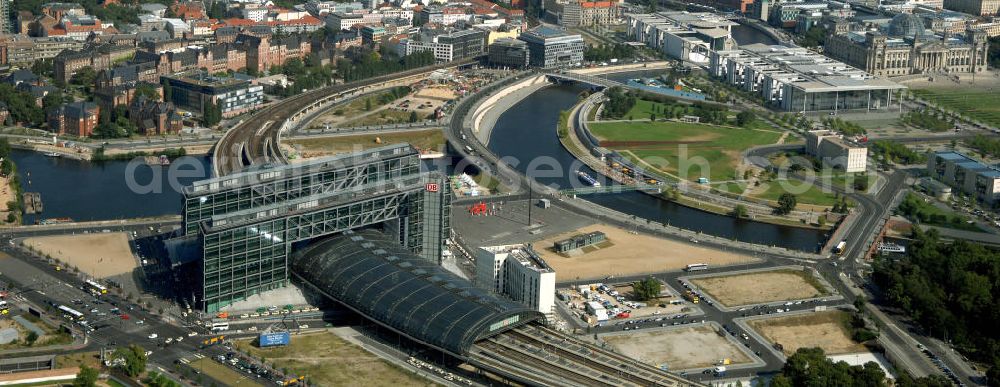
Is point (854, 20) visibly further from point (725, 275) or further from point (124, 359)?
point (124, 359)

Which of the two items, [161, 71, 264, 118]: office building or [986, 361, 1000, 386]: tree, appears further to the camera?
[161, 71, 264, 118]: office building

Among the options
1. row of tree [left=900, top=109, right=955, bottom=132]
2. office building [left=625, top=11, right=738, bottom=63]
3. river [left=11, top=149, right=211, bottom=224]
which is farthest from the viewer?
office building [left=625, top=11, right=738, bottom=63]

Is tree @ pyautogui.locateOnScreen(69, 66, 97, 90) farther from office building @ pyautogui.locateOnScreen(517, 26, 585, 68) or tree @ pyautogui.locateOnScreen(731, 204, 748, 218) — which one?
tree @ pyautogui.locateOnScreen(731, 204, 748, 218)

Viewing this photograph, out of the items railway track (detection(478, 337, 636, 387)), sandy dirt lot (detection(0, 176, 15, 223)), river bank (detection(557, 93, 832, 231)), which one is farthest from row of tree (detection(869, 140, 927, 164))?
sandy dirt lot (detection(0, 176, 15, 223))

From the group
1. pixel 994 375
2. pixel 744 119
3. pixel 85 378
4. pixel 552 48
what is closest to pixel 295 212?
pixel 85 378

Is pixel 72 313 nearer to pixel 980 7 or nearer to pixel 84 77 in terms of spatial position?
pixel 84 77

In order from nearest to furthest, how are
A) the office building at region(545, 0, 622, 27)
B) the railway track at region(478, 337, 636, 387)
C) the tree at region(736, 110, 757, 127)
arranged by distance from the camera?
1. the railway track at region(478, 337, 636, 387)
2. the tree at region(736, 110, 757, 127)
3. the office building at region(545, 0, 622, 27)

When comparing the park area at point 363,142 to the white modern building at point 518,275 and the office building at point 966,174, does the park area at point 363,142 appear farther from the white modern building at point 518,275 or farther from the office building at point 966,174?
the office building at point 966,174
